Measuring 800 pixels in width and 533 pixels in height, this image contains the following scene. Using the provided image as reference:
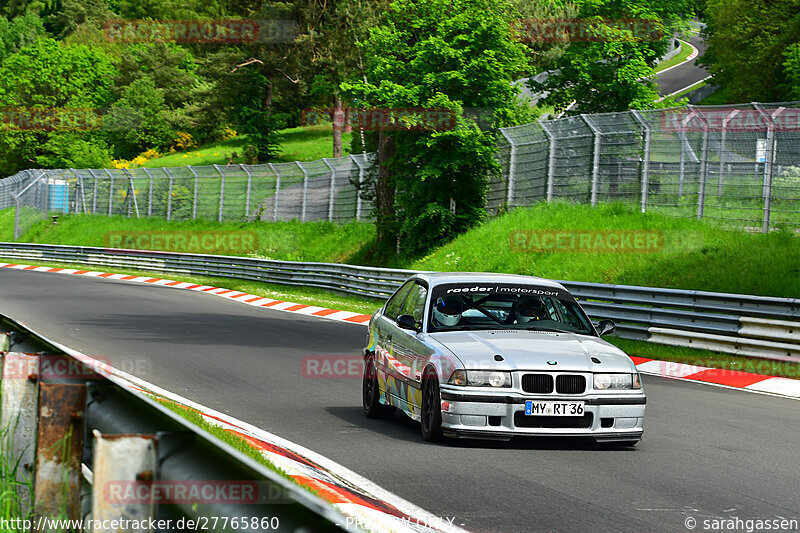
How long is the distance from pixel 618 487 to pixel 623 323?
444 inches

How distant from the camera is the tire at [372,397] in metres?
10.3

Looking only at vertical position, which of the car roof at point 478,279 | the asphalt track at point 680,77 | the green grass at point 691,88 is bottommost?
the car roof at point 478,279

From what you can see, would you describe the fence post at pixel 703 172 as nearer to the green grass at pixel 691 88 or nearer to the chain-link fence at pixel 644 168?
the chain-link fence at pixel 644 168

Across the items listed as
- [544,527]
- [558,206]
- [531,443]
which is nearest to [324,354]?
[531,443]

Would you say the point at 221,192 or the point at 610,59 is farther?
the point at 221,192

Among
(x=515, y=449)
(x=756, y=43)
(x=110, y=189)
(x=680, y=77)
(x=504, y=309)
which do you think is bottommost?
(x=515, y=449)

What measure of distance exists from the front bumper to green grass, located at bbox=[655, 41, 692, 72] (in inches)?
3165

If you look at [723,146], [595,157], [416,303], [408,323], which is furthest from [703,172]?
[408,323]

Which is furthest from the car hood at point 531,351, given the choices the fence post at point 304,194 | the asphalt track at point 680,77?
the asphalt track at point 680,77

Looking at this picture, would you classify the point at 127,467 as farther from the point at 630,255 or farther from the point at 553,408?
the point at 630,255

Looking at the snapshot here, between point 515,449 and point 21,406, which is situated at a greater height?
point 21,406

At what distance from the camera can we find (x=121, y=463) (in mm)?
2770

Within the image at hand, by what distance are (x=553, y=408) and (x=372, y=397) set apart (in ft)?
8.35

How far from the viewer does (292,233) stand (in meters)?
42.9
